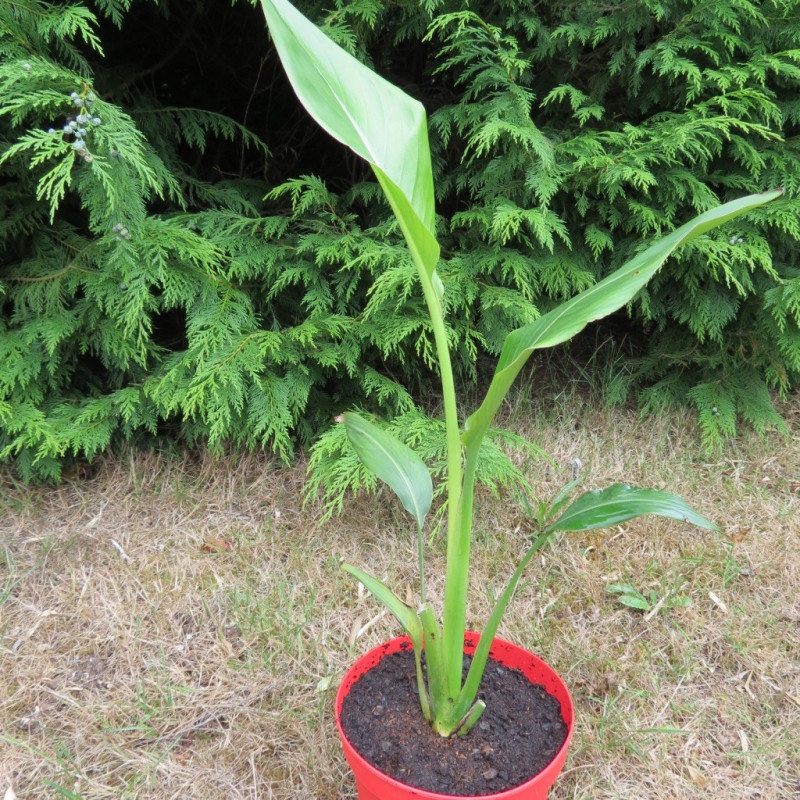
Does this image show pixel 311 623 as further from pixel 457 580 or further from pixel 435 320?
pixel 435 320

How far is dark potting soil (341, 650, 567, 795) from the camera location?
1.24 meters

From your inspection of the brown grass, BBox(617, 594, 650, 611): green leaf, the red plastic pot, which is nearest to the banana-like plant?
the red plastic pot

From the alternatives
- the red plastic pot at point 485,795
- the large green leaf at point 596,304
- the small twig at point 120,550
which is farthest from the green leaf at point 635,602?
→ the small twig at point 120,550

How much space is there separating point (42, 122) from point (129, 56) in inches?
30.8

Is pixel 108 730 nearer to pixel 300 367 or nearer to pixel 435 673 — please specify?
pixel 435 673

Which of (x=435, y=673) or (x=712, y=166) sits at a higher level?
(x=712, y=166)

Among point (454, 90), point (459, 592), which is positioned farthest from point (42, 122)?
point (459, 592)

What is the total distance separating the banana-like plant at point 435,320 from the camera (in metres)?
1.02

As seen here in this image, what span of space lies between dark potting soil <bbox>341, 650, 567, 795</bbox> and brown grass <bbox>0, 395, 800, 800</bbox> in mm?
336

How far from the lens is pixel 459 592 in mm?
1252

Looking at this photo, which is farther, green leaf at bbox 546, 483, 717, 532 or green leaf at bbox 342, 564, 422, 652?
green leaf at bbox 342, 564, 422, 652

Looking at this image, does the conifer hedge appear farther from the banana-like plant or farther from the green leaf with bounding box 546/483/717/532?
the green leaf with bounding box 546/483/717/532

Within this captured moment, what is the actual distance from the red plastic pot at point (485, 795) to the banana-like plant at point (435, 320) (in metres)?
A: 0.16

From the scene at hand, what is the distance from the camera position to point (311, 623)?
196cm
